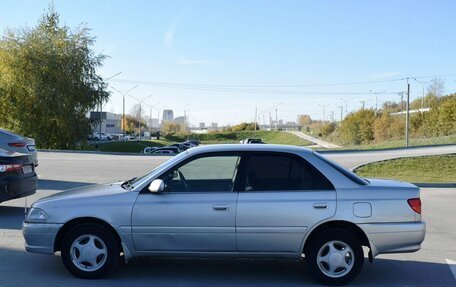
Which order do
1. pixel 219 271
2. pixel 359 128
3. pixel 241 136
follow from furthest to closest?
pixel 241 136
pixel 359 128
pixel 219 271

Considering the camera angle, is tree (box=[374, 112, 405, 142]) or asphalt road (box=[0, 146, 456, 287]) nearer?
asphalt road (box=[0, 146, 456, 287])

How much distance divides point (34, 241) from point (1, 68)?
44517 millimetres

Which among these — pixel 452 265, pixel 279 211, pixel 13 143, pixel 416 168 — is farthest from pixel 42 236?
pixel 416 168

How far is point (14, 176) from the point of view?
349 inches

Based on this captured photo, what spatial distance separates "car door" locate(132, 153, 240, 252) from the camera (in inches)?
208

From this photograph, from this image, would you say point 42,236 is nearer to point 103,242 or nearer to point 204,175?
point 103,242

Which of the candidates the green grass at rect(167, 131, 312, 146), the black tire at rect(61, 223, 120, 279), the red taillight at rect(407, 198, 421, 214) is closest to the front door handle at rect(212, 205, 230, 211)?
the black tire at rect(61, 223, 120, 279)

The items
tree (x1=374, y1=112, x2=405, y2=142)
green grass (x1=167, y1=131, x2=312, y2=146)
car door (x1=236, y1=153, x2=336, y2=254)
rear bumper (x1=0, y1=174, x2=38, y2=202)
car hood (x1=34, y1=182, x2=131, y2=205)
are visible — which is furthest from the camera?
green grass (x1=167, y1=131, x2=312, y2=146)

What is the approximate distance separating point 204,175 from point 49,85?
43.4m

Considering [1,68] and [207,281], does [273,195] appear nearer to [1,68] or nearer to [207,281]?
[207,281]

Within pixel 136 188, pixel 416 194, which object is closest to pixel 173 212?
pixel 136 188

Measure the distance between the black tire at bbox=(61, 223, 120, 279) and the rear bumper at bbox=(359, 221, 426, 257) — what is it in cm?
274

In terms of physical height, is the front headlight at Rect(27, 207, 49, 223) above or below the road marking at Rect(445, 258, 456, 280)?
above

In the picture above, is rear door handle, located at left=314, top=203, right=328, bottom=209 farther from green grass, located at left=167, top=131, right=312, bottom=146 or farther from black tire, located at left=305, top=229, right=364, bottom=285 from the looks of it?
green grass, located at left=167, top=131, right=312, bottom=146
